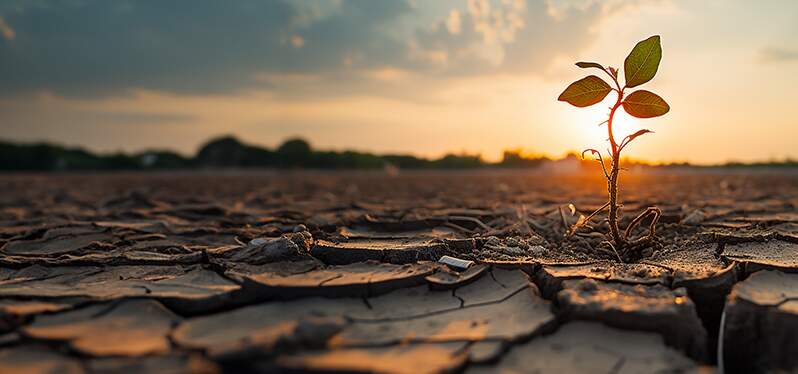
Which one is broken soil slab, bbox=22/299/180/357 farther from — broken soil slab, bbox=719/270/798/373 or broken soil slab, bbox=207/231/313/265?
broken soil slab, bbox=719/270/798/373

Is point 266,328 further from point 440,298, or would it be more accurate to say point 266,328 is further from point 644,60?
point 644,60

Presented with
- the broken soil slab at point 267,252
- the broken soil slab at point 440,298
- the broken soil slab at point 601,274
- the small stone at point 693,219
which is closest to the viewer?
the broken soil slab at point 440,298

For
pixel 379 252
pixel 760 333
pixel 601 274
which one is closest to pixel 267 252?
pixel 379 252

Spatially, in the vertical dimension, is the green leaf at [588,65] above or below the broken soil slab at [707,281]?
above

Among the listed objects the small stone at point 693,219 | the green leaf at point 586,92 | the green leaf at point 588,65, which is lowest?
the small stone at point 693,219

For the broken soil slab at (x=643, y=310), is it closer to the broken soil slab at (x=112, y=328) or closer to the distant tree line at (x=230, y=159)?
the broken soil slab at (x=112, y=328)

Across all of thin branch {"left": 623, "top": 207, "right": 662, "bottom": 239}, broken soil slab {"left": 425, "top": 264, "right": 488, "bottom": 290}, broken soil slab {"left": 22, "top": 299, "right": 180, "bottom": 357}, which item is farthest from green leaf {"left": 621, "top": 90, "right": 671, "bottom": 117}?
broken soil slab {"left": 22, "top": 299, "right": 180, "bottom": 357}

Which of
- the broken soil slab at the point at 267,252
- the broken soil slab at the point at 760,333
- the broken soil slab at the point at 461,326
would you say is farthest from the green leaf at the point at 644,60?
the broken soil slab at the point at 267,252
